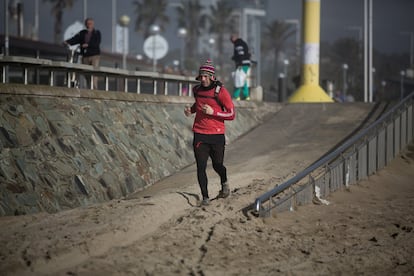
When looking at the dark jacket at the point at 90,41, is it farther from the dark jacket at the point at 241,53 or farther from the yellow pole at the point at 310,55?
the yellow pole at the point at 310,55

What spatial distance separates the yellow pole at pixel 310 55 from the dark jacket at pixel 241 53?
18.9 feet

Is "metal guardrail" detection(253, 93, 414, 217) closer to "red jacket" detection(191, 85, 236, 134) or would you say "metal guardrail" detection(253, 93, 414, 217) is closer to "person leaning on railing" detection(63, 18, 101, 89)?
"red jacket" detection(191, 85, 236, 134)

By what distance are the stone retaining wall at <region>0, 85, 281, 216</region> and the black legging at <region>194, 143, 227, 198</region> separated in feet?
6.13

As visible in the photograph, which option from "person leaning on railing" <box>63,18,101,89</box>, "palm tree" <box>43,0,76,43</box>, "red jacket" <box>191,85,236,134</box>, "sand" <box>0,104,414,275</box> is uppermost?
"palm tree" <box>43,0,76,43</box>

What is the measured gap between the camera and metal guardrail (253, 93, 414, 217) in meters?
9.86

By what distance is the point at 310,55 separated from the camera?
88.7ft

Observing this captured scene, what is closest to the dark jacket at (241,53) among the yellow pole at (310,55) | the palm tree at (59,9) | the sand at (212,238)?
the yellow pole at (310,55)

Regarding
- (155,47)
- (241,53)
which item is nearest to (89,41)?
(241,53)

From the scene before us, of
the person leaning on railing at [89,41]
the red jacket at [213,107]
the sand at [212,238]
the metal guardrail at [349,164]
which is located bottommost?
the sand at [212,238]

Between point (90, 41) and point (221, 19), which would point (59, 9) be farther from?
point (90, 41)

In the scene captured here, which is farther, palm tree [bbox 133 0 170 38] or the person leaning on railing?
palm tree [bbox 133 0 170 38]

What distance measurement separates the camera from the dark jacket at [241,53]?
2117cm

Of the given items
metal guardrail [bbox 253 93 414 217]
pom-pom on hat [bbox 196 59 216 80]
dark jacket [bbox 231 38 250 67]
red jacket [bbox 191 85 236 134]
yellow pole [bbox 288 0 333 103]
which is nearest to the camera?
metal guardrail [bbox 253 93 414 217]

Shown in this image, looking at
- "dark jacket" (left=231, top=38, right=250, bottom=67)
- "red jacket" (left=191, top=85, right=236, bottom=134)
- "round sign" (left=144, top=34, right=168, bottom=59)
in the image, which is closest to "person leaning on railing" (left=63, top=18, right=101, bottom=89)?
"dark jacket" (left=231, top=38, right=250, bottom=67)
